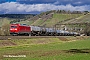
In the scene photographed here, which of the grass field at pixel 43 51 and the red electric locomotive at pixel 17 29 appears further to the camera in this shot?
the red electric locomotive at pixel 17 29

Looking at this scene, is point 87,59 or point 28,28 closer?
point 87,59

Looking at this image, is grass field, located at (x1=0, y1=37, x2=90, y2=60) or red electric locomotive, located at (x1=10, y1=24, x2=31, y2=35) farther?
red electric locomotive, located at (x1=10, y1=24, x2=31, y2=35)

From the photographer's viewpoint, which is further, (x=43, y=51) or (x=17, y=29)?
(x=17, y=29)

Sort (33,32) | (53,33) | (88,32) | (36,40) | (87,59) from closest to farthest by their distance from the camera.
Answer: (87,59), (36,40), (33,32), (53,33), (88,32)

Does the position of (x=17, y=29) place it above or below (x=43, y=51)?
below

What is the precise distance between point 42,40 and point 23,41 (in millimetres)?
9908

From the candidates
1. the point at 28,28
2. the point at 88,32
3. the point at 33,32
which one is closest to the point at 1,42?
the point at 28,28

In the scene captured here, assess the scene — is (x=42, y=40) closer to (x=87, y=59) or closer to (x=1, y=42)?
(x=1, y=42)

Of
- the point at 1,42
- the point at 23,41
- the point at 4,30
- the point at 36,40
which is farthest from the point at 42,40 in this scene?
the point at 4,30

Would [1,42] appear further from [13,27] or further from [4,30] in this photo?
[4,30]

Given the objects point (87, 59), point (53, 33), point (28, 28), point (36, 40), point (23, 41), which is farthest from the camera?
point (53, 33)

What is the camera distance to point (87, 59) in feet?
83.5

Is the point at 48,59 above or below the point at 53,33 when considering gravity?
above

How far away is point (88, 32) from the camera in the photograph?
6225 inches
